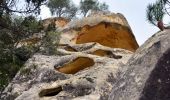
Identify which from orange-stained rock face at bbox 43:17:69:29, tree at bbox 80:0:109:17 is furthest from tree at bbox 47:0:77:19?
orange-stained rock face at bbox 43:17:69:29

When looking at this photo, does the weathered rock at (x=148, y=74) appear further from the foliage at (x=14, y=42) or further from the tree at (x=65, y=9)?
the tree at (x=65, y=9)

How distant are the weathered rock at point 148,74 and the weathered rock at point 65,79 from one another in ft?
7.41

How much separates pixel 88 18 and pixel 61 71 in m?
7.84

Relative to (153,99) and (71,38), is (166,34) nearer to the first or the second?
(153,99)

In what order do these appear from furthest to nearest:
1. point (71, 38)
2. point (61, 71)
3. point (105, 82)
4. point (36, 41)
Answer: point (71, 38)
point (36, 41)
point (61, 71)
point (105, 82)

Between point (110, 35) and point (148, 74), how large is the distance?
37.4 ft

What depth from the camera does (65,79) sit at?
891 cm

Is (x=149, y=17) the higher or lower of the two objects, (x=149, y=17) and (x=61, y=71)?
the higher

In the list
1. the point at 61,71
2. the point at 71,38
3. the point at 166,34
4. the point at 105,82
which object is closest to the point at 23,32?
the point at 71,38

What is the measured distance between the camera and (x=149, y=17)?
1074 cm

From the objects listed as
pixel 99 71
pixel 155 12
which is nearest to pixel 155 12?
pixel 155 12

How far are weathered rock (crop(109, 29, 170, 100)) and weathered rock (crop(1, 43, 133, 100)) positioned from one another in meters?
2.26

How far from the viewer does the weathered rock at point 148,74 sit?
4675 mm

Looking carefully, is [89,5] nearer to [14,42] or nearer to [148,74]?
[14,42]
